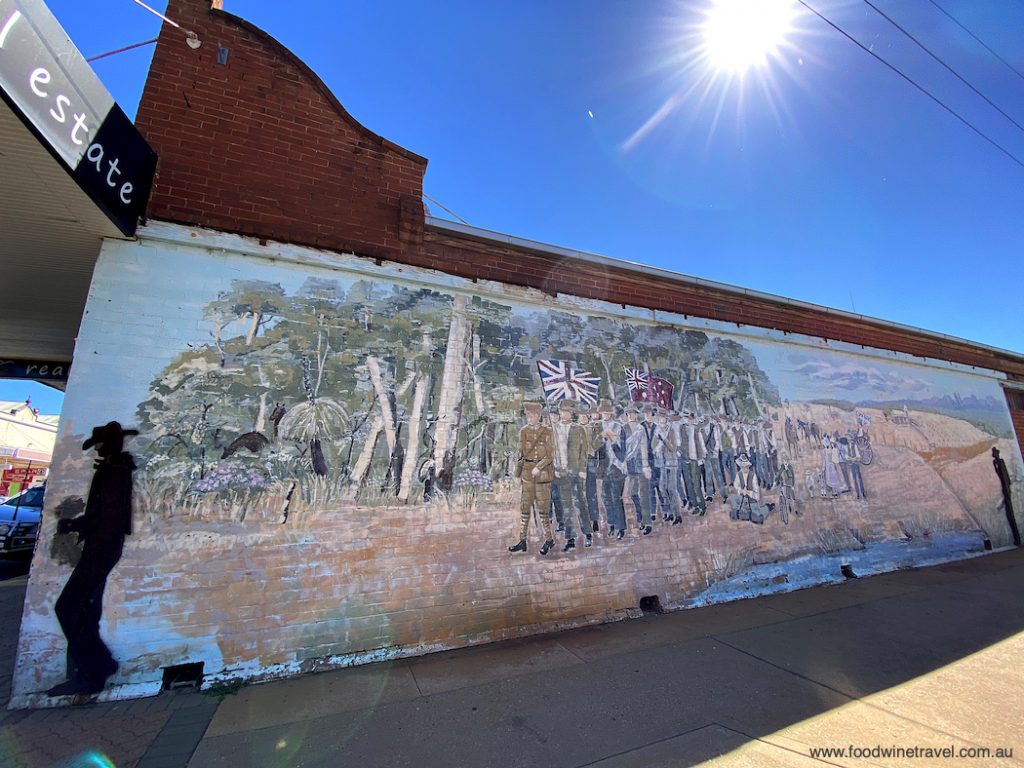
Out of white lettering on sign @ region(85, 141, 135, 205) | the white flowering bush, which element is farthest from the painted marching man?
white lettering on sign @ region(85, 141, 135, 205)

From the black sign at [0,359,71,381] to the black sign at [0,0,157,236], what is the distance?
668cm

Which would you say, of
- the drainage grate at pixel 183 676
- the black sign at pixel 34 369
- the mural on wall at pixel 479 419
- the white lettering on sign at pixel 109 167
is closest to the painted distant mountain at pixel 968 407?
the mural on wall at pixel 479 419

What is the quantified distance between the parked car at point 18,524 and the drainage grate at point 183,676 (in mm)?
7792

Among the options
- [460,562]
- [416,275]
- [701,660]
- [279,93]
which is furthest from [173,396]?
[701,660]

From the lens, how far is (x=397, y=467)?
4.64 metres

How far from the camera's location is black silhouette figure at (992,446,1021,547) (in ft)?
32.5

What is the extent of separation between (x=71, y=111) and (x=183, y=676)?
4.34 metres

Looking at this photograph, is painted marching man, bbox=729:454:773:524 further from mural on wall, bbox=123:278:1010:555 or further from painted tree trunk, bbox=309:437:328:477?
painted tree trunk, bbox=309:437:328:477

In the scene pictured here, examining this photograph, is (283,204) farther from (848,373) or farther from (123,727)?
(848,373)

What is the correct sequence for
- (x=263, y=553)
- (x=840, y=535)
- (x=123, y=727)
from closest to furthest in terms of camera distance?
(x=123, y=727), (x=263, y=553), (x=840, y=535)

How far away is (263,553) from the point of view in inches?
160

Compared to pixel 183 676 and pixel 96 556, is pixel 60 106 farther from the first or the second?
pixel 183 676

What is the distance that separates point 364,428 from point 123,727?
2716 mm

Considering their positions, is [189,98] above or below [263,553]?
above
